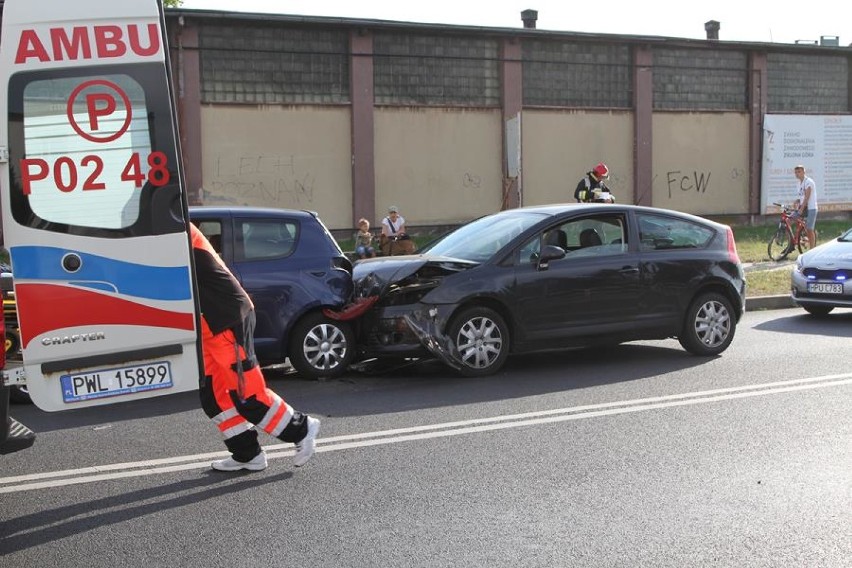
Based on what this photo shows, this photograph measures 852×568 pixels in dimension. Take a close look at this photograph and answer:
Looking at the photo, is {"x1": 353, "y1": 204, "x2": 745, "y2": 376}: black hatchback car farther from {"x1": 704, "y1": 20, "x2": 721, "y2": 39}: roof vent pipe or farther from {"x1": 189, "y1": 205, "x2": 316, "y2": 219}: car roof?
{"x1": 704, "y1": 20, "x2": 721, "y2": 39}: roof vent pipe

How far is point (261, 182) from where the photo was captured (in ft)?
74.0

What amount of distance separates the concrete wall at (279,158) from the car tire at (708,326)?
14.5 metres

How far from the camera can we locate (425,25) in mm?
23359

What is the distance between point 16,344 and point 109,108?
3.39 m

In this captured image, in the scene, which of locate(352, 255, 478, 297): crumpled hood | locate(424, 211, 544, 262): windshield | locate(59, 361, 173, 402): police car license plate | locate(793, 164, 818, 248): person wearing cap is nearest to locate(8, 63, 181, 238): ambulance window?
locate(59, 361, 173, 402): police car license plate

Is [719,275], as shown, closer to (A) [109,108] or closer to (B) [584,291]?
(B) [584,291]

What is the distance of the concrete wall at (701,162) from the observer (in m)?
27.1

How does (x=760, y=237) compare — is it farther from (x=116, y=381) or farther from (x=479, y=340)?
(x=116, y=381)

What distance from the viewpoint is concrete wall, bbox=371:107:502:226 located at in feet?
78.2

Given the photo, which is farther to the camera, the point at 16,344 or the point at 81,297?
the point at 16,344

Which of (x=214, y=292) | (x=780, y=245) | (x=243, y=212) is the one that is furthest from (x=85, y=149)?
(x=780, y=245)

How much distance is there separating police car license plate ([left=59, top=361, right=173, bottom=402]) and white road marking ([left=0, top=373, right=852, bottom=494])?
1.02 meters

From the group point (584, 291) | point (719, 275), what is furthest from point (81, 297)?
point (719, 275)

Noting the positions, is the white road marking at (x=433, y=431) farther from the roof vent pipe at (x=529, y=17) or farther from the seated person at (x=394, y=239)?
the roof vent pipe at (x=529, y=17)
